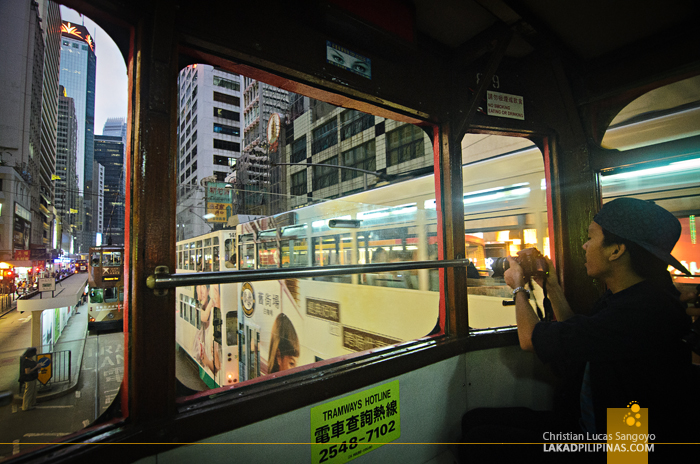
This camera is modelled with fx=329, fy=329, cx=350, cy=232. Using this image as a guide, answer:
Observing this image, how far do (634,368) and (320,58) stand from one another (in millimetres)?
1855

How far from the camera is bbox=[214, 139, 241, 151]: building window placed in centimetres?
4350

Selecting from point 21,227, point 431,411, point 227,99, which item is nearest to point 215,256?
point 431,411

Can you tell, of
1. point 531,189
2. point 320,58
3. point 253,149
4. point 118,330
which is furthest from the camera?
point 253,149

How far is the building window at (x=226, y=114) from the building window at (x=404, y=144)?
31298 millimetres

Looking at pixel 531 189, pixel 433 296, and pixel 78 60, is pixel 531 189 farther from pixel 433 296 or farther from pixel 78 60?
pixel 78 60

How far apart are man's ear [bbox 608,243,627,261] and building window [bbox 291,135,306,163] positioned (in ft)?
88.5

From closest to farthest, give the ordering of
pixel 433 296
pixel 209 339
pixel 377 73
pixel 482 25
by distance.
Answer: pixel 377 73, pixel 482 25, pixel 433 296, pixel 209 339

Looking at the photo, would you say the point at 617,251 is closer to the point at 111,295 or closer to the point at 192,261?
the point at 192,261

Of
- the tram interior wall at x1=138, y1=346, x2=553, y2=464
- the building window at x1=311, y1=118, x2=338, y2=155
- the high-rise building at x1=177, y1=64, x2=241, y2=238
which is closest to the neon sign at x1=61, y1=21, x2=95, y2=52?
the tram interior wall at x1=138, y1=346, x2=553, y2=464

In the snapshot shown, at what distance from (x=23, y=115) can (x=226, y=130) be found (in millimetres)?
23561

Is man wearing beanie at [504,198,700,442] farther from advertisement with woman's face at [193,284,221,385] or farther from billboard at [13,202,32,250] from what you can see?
billboard at [13,202,32,250]

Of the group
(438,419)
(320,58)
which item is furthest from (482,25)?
(438,419)

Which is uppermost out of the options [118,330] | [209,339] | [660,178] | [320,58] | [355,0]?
[355,0]

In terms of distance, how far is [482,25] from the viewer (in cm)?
201
